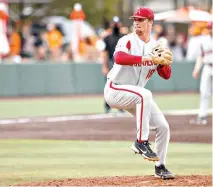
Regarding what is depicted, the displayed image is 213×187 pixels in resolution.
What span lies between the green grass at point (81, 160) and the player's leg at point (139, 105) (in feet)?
3.85

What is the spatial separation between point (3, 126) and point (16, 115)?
3239 millimetres

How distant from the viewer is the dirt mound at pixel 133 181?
9.62 metres

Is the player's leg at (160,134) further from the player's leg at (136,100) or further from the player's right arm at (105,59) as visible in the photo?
the player's right arm at (105,59)

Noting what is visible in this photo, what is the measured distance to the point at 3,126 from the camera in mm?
17781

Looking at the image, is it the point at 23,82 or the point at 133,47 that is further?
the point at 23,82

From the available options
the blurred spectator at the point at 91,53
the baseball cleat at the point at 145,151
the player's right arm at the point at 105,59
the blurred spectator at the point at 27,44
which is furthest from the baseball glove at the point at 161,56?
the blurred spectator at the point at 27,44

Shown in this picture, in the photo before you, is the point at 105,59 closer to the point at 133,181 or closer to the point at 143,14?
the point at 143,14

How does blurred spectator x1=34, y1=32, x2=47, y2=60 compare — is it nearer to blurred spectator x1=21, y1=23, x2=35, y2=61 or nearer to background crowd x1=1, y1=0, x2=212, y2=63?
background crowd x1=1, y1=0, x2=212, y2=63

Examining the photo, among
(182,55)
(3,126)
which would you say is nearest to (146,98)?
(3,126)

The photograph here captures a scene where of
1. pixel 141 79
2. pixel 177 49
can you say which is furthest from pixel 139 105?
pixel 177 49

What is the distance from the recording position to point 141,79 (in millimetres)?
10141

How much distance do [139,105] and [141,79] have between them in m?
0.45

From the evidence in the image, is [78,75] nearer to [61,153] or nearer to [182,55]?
[182,55]

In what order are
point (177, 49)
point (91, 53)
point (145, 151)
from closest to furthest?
1. point (145, 151)
2. point (91, 53)
3. point (177, 49)
